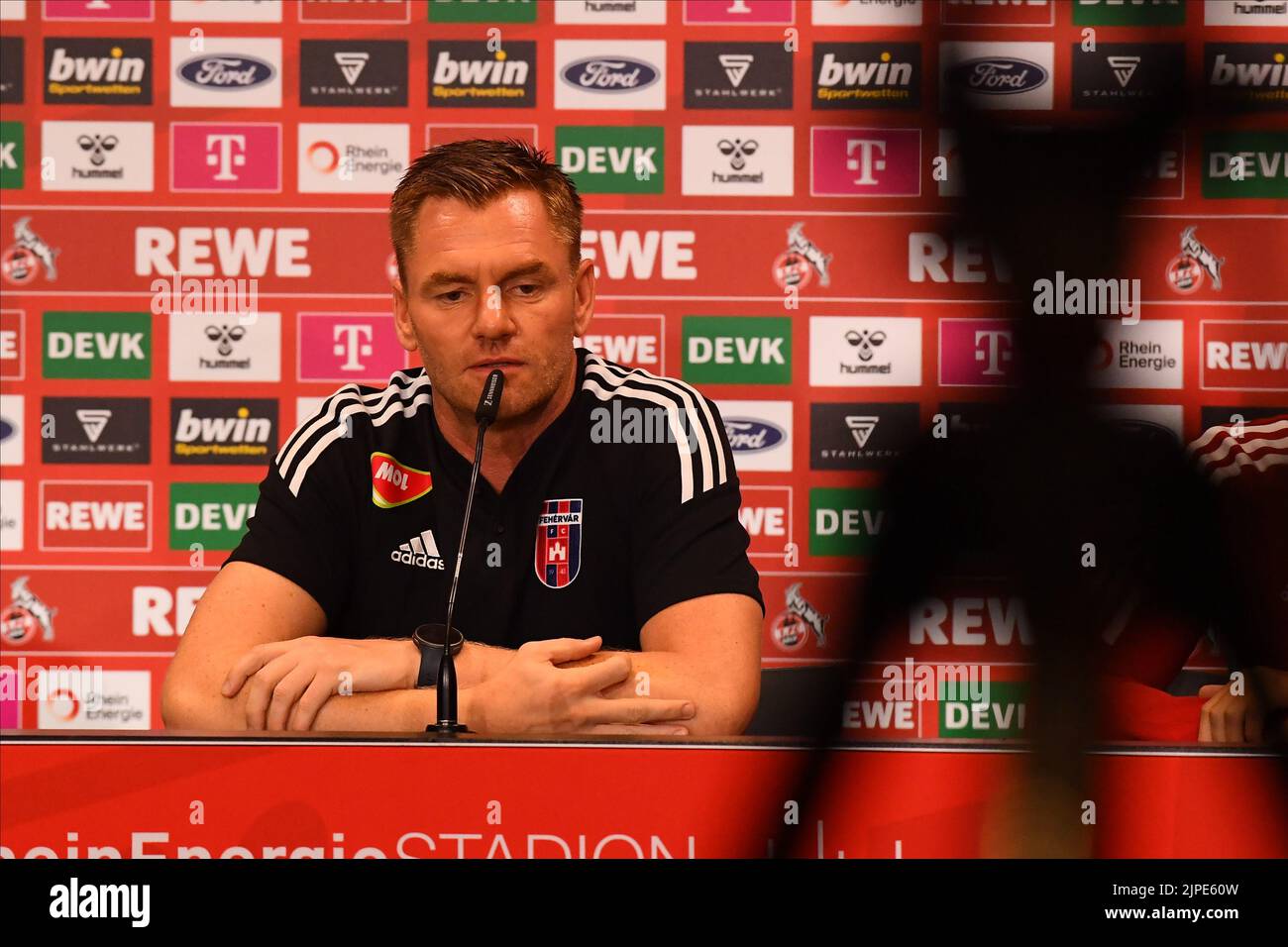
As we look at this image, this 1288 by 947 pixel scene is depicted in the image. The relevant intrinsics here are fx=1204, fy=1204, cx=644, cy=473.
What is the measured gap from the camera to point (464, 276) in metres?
1.60

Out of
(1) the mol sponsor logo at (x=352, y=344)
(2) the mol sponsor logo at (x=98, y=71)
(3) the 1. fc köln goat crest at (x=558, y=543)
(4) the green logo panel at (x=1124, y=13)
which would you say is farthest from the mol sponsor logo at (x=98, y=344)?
(4) the green logo panel at (x=1124, y=13)

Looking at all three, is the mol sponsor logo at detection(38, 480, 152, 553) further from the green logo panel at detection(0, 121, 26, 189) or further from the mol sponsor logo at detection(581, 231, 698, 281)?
the mol sponsor logo at detection(581, 231, 698, 281)

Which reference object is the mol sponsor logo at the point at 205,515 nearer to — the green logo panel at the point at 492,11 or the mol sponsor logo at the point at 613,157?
the mol sponsor logo at the point at 613,157

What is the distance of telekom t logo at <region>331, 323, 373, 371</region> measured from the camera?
8.68 ft

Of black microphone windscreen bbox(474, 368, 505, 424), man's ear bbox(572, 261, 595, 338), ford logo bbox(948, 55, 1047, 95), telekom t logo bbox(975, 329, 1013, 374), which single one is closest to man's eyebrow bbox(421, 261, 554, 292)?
man's ear bbox(572, 261, 595, 338)

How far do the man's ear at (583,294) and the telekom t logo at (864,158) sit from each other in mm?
1116

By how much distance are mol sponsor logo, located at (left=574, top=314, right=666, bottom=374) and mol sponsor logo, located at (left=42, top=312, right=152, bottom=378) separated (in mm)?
966

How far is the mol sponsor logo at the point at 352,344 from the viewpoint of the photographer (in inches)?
104

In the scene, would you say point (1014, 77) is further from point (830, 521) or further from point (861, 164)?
point (830, 521)

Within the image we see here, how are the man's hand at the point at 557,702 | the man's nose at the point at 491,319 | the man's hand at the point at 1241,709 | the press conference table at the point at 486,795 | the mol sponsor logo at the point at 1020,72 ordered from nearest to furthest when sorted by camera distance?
1. the press conference table at the point at 486,795
2. the man's hand at the point at 557,702
3. the man's hand at the point at 1241,709
4. the man's nose at the point at 491,319
5. the mol sponsor logo at the point at 1020,72

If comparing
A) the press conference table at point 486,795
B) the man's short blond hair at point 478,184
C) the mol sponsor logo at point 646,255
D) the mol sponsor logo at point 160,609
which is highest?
the mol sponsor logo at point 646,255

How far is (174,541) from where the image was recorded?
266 cm
